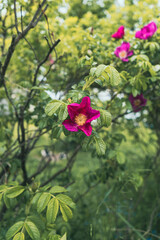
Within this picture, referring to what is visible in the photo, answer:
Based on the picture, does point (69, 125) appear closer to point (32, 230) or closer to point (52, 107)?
point (52, 107)

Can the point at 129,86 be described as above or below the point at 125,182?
above

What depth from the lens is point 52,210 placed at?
3.05 feet

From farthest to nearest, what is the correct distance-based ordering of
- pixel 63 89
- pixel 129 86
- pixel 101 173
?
pixel 63 89, pixel 101 173, pixel 129 86

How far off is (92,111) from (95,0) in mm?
3893

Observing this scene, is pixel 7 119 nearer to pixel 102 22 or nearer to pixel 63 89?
pixel 63 89

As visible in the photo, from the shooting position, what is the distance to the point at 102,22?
223 centimetres

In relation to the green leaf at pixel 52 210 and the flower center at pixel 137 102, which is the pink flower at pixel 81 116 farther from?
the flower center at pixel 137 102

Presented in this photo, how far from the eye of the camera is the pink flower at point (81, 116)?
879 mm

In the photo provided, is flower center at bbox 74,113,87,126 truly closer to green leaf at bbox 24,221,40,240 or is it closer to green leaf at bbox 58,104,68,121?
green leaf at bbox 58,104,68,121

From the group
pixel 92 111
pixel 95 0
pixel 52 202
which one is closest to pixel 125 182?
pixel 52 202

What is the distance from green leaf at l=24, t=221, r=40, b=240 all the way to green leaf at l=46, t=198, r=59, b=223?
0.30ft

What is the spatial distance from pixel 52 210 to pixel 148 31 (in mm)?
1329

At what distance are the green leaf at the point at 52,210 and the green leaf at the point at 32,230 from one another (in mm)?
91

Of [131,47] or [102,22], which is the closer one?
[131,47]
